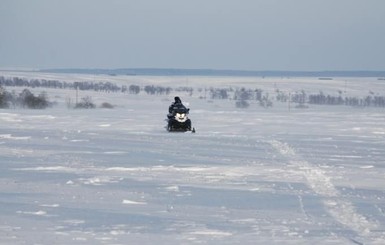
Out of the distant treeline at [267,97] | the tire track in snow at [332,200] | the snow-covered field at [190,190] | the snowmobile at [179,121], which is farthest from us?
the distant treeline at [267,97]

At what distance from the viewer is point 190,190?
33.7 feet

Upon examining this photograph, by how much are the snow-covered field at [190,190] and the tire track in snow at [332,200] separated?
0.01 m

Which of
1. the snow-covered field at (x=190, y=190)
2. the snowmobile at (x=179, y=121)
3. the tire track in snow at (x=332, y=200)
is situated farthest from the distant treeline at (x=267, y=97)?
the tire track in snow at (x=332, y=200)

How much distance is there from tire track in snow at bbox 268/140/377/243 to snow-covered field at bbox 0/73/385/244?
15 millimetres

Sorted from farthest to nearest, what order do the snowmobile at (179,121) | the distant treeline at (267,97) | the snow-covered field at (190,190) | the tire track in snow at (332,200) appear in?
the distant treeline at (267,97) < the snowmobile at (179,121) < the tire track in snow at (332,200) < the snow-covered field at (190,190)

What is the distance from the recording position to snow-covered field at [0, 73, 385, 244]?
723cm

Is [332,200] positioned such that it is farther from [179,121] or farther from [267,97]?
[267,97]

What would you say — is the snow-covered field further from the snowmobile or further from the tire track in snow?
the snowmobile

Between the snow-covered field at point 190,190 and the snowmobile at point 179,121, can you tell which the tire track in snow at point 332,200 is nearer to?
the snow-covered field at point 190,190

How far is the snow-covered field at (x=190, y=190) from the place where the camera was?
7.23 metres

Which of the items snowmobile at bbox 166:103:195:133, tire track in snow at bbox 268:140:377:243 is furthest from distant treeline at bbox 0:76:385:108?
tire track in snow at bbox 268:140:377:243

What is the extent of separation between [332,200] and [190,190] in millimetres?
2045

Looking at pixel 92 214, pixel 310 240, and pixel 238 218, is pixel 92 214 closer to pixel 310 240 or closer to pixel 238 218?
pixel 238 218

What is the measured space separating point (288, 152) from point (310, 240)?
9839 mm
